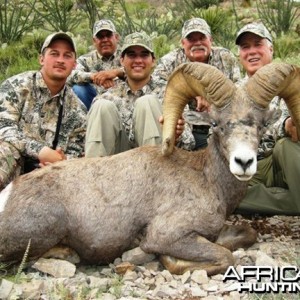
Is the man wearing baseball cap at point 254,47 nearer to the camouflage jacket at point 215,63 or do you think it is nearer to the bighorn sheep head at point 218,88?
the camouflage jacket at point 215,63

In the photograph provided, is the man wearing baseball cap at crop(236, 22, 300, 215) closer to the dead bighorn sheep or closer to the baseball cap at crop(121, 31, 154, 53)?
the dead bighorn sheep

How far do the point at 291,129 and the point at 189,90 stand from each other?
4.33 feet

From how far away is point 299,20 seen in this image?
61.9 ft

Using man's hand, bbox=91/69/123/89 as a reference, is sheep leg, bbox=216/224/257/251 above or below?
below

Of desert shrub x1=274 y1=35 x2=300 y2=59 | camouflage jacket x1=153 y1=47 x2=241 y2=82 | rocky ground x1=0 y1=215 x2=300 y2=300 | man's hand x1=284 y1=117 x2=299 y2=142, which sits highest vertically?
desert shrub x1=274 y1=35 x2=300 y2=59

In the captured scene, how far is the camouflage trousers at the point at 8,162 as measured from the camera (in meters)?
6.83

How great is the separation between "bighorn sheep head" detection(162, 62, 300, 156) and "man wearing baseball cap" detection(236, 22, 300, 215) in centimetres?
53

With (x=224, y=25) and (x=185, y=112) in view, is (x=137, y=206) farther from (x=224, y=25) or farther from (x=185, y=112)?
(x=224, y=25)

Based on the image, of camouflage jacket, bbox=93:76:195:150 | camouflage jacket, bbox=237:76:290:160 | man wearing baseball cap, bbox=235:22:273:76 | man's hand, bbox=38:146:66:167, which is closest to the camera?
man's hand, bbox=38:146:66:167

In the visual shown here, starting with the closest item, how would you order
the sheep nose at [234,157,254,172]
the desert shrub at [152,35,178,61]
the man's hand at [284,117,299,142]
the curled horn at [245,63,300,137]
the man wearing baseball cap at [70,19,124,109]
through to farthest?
the sheep nose at [234,157,254,172] → the curled horn at [245,63,300,137] → the man's hand at [284,117,299,142] → the man wearing baseball cap at [70,19,124,109] → the desert shrub at [152,35,178,61]

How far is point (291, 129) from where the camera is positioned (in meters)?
6.41

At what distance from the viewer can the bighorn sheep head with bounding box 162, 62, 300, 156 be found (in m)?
5.48

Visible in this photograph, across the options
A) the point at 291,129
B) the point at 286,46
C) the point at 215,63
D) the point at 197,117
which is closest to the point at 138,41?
the point at 215,63

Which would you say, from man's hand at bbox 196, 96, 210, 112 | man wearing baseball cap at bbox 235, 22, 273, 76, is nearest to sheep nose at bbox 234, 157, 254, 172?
man's hand at bbox 196, 96, 210, 112
